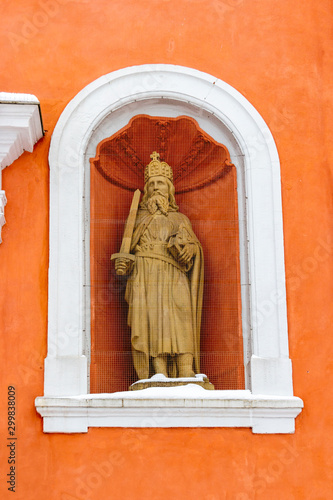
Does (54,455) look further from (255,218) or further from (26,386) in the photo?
(255,218)

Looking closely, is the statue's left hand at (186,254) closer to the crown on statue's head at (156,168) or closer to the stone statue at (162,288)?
the stone statue at (162,288)

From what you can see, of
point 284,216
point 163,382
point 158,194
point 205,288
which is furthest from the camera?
point 158,194

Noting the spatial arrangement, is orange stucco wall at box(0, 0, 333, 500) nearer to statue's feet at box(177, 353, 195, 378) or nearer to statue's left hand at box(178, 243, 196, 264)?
statue's feet at box(177, 353, 195, 378)

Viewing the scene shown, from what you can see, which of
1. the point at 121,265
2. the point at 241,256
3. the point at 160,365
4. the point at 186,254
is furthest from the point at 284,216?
the point at 160,365

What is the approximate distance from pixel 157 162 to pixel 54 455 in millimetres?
2465

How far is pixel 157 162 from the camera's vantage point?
8.62 m

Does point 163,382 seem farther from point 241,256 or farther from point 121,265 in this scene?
point 241,256

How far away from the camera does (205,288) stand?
27.5 feet

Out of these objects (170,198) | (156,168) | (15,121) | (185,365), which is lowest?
(185,365)

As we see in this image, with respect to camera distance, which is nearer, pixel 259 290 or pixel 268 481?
pixel 268 481

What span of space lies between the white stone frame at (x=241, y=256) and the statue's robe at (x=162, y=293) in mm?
368

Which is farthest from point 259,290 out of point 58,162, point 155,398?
point 58,162

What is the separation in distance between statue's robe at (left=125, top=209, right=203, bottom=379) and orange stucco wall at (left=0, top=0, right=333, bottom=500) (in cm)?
68

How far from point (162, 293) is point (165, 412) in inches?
38.3
